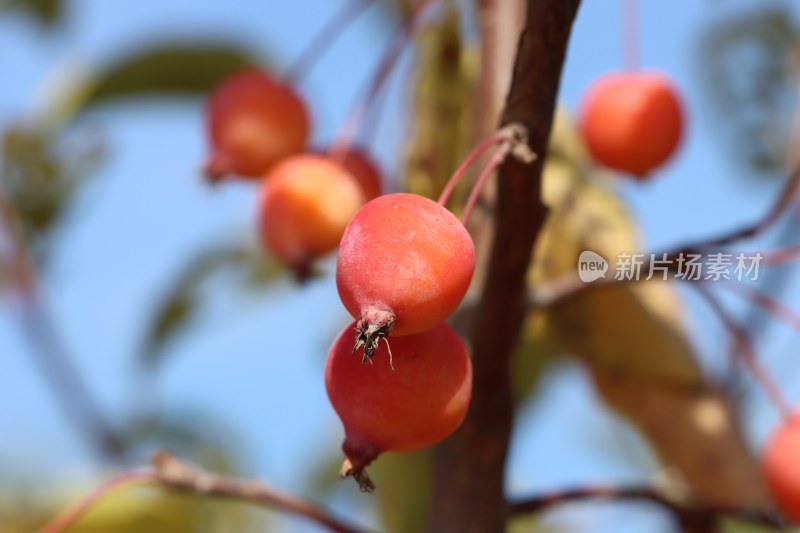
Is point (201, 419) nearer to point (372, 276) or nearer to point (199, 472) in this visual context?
point (199, 472)

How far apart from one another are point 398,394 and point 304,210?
0.36m

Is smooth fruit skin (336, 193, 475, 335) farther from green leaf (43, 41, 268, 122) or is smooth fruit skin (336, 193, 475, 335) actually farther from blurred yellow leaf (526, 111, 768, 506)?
green leaf (43, 41, 268, 122)

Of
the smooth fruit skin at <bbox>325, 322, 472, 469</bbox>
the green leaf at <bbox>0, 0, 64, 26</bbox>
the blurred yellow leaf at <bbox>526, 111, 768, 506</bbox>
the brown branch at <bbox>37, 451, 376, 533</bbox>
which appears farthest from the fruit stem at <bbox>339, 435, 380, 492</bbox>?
the green leaf at <bbox>0, 0, 64, 26</bbox>

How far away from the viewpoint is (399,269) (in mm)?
542

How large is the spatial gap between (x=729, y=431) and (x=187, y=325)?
3.05 feet

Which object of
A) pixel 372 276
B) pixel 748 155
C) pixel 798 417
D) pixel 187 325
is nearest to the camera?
pixel 372 276

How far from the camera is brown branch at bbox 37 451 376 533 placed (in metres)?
0.82

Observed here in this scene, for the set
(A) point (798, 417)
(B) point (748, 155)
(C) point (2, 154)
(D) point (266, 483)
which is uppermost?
(C) point (2, 154)

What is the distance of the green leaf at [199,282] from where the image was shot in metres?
1.71

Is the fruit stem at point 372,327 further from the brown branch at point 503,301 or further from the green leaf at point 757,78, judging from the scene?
the green leaf at point 757,78

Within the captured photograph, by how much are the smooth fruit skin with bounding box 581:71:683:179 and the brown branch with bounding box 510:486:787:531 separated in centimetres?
34

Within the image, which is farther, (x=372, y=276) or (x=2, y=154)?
(x=2, y=154)

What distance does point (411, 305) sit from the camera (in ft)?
1.77

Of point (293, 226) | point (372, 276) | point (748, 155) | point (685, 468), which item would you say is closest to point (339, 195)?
point (293, 226)
